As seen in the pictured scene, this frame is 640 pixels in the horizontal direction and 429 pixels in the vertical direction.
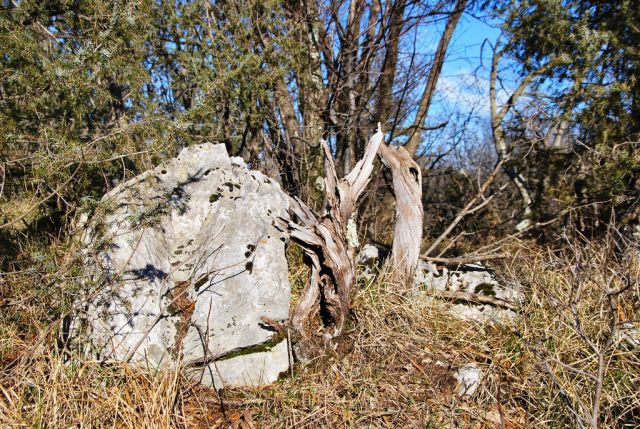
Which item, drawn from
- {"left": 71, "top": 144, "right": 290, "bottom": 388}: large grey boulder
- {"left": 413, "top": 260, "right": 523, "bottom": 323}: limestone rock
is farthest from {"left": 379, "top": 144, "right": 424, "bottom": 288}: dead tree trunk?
{"left": 71, "top": 144, "right": 290, "bottom": 388}: large grey boulder

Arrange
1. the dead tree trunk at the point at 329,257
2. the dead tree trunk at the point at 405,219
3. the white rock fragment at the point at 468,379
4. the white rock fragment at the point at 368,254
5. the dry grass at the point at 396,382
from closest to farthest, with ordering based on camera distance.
A: the dry grass at the point at 396,382 < the white rock fragment at the point at 468,379 < the dead tree trunk at the point at 329,257 < the dead tree trunk at the point at 405,219 < the white rock fragment at the point at 368,254

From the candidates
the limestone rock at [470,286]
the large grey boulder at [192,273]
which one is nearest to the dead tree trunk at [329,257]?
the large grey boulder at [192,273]

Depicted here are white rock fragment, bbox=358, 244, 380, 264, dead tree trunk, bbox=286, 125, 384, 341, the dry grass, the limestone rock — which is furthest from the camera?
white rock fragment, bbox=358, 244, 380, 264

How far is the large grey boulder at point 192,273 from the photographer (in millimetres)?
3223

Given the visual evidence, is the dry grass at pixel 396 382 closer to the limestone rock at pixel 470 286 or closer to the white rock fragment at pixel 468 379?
the white rock fragment at pixel 468 379

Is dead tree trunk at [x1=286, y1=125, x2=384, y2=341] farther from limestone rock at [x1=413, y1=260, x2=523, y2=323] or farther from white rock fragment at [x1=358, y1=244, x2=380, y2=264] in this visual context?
limestone rock at [x1=413, y1=260, x2=523, y2=323]

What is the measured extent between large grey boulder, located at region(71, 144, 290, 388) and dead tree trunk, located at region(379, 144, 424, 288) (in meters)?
1.16

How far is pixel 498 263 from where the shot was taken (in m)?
5.68

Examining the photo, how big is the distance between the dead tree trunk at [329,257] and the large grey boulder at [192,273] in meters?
0.20

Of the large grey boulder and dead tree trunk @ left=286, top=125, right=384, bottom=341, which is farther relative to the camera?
dead tree trunk @ left=286, top=125, right=384, bottom=341

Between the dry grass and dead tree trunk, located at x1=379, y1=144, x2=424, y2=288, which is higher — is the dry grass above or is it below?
below

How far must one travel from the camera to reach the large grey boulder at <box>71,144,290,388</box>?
322 cm

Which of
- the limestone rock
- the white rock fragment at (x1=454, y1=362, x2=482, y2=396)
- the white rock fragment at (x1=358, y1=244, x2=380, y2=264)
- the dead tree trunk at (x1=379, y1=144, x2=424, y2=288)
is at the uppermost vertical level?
the dead tree trunk at (x1=379, y1=144, x2=424, y2=288)

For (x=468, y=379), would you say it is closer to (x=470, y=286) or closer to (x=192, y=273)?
(x=470, y=286)
